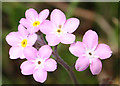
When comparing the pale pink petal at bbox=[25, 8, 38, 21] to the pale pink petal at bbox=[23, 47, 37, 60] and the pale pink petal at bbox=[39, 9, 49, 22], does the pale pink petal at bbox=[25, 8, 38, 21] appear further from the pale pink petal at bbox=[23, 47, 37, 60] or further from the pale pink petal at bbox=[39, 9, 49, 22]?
the pale pink petal at bbox=[23, 47, 37, 60]

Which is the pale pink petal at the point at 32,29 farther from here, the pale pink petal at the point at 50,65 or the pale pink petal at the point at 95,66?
the pale pink petal at the point at 95,66

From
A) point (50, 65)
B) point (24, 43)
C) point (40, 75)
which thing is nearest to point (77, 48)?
point (50, 65)

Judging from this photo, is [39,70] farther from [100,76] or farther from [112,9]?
[112,9]

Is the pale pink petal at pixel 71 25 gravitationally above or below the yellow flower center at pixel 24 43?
above

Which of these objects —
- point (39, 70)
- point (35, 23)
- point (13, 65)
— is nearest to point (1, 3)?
point (13, 65)

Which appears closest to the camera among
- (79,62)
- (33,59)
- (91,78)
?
(79,62)

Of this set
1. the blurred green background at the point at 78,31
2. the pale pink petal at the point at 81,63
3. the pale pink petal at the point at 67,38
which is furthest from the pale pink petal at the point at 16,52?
the blurred green background at the point at 78,31
